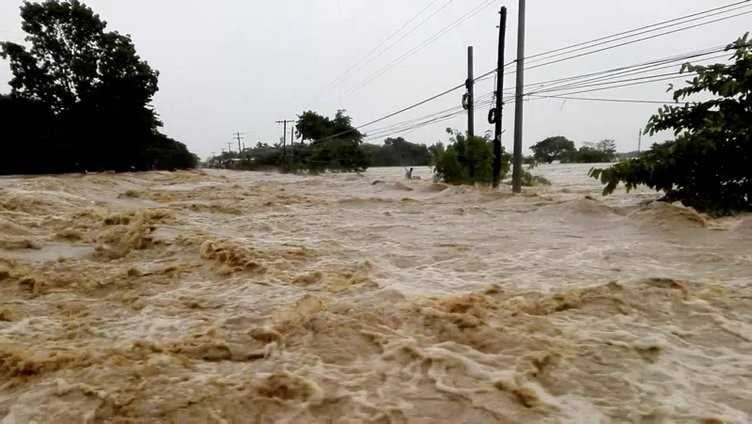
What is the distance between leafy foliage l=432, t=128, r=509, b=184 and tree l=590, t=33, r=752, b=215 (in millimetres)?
7432

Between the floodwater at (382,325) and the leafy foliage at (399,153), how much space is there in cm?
4033

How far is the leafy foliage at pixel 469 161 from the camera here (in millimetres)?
16734

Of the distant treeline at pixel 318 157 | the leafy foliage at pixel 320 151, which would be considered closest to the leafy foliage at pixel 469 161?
the distant treeline at pixel 318 157

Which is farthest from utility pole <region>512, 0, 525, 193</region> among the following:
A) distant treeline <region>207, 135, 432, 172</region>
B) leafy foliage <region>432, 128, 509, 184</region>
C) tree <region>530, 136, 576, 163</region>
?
tree <region>530, 136, 576, 163</region>

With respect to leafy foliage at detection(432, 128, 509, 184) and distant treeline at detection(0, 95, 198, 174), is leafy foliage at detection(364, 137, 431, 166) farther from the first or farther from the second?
leafy foliage at detection(432, 128, 509, 184)

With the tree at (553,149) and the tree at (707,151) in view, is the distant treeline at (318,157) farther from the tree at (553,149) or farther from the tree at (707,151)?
the tree at (707,151)

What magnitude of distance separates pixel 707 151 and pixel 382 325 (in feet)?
22.8

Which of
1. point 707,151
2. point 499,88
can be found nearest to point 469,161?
point 499,88

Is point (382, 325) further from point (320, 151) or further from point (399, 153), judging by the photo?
point (399, 153)

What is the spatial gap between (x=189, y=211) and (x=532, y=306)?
28.3 feet

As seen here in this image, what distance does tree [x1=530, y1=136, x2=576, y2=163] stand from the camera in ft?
129

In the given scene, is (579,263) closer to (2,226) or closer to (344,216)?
(344,216)

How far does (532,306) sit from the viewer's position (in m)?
4.48

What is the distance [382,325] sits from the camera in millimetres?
3992
